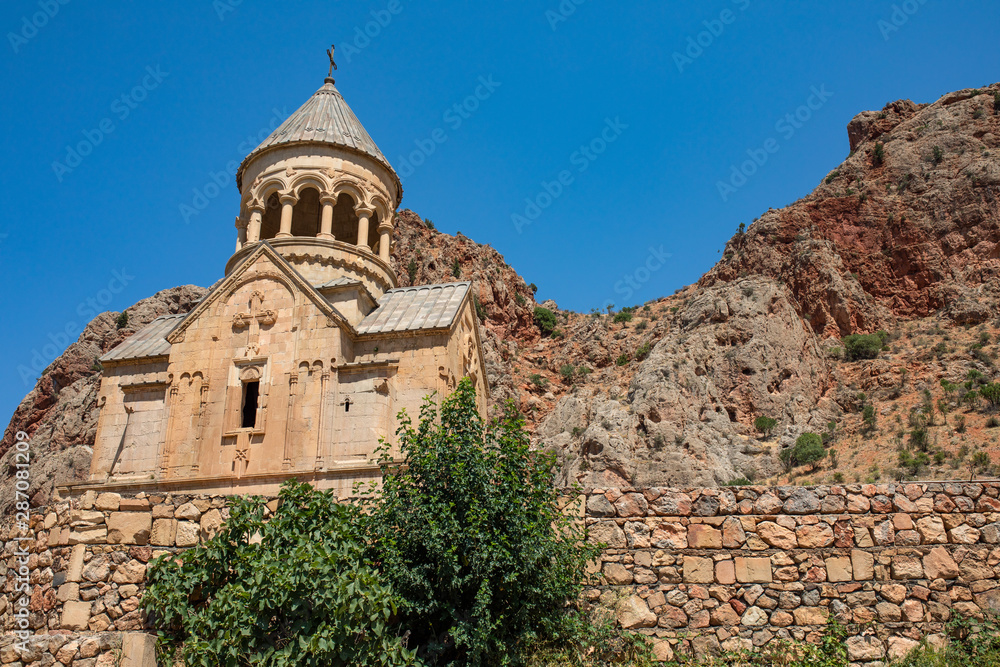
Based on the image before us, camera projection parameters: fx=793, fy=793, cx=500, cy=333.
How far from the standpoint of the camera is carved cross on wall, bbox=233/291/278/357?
12500 mm

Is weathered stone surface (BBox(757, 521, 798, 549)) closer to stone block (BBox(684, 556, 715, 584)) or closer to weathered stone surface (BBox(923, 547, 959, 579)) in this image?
stone block (BBox(684, 556, 715, 584))

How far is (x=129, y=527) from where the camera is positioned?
6.82 metres

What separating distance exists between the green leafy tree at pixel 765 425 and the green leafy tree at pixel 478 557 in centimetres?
2397

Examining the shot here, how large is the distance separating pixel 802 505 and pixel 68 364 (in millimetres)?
31661

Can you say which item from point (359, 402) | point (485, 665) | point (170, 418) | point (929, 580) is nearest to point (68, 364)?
point (170, 418)

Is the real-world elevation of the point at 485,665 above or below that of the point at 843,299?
below

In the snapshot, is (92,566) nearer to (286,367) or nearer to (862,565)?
(286,367)

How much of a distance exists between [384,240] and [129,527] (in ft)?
30.5

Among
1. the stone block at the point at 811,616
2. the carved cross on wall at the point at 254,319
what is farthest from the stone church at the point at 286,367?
the stone block at the point at 811,616

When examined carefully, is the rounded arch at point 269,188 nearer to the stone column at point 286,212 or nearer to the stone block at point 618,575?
the stone column at point 286,212

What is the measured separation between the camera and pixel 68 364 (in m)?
31.7

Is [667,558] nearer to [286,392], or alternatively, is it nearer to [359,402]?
[359,402]

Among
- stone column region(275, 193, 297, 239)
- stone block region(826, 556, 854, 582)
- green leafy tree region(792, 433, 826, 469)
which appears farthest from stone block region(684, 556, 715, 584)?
green leafy tree region(792, 433, 826, 469)

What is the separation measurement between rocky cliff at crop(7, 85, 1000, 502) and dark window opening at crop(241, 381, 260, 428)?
1583cm
